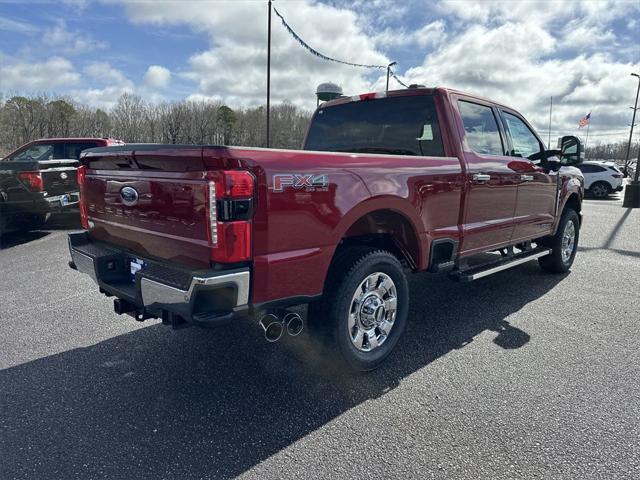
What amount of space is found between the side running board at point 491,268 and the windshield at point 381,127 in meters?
1.08

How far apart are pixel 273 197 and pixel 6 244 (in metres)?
7.36

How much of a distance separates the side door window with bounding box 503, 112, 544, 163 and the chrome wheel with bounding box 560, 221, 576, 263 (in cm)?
142

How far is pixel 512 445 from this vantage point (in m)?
2.42

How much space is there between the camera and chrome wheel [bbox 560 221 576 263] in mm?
5949

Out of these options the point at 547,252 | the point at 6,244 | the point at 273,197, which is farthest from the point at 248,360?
the point at 6,244

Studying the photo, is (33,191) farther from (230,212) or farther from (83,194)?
(230,212)

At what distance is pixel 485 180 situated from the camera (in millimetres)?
3982

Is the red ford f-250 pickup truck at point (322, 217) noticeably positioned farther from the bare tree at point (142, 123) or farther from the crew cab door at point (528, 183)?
the bare tree at point (142, 123)

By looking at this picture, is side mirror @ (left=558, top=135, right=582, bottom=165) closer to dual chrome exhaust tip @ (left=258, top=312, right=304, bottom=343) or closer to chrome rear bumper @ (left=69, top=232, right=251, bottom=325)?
dual chrome exhaust tip @ (left=258, top=312, right=304, bottom=343)

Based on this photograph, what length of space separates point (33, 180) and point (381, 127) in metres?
6.51

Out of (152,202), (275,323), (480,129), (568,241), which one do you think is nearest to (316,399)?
(275,323)

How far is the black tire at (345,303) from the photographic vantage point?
113 inches

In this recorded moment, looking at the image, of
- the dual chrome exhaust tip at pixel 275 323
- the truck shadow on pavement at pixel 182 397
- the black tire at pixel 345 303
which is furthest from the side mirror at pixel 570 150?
the dual chrome exhaust tip at pixel 275 323

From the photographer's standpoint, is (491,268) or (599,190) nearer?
(491,268)
